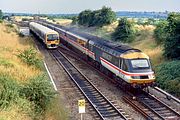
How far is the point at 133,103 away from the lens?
21219mm

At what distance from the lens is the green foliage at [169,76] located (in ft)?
78.5

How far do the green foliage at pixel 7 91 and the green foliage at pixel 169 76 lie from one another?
10.7 m

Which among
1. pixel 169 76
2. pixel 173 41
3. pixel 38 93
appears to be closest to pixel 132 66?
pixel 169 76

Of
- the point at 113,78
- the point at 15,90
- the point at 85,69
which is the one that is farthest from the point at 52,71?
the point at 15,90

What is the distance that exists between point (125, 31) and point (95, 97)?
1220 inches

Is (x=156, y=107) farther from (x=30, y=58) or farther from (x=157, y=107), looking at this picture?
(x=30, y=58)

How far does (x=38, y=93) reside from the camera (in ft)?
60.5

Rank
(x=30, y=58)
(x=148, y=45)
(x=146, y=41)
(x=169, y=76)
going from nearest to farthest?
(x=169, y=76) → (x=30, y=58) → (x=148, y=45) → (x=146, y=41)

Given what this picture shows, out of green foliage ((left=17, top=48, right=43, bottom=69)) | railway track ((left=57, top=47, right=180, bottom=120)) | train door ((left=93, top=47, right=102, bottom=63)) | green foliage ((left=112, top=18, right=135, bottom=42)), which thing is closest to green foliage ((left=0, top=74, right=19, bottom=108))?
railway track ((left=57, top=47, right=180, bottom=120))

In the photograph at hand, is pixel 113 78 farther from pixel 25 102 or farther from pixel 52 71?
pixel 25 102

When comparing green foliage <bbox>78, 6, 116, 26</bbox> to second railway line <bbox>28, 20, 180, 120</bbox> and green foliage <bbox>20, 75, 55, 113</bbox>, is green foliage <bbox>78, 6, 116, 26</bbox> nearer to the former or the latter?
second railway line <bbox>28, 20, 180, 120</bbox>

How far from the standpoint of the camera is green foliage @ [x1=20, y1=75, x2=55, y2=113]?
18250mm

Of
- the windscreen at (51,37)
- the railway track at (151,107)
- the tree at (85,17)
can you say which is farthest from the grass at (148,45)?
the tree at (85,17)

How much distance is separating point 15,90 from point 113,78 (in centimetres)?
1090
